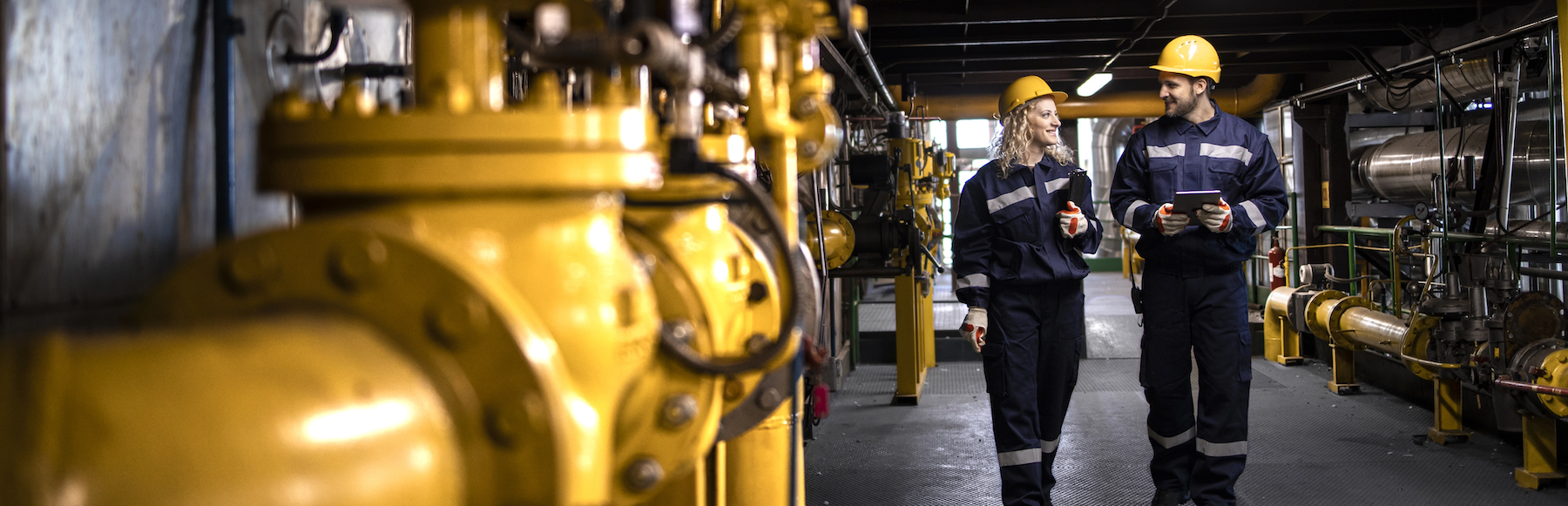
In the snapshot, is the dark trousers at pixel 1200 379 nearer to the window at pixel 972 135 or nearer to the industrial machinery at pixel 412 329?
the industrial machinery at pixel 412 329

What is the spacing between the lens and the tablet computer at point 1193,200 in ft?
9.73

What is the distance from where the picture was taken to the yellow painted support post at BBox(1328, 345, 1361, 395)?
5586 mm

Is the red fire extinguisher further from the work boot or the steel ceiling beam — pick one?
the work boot

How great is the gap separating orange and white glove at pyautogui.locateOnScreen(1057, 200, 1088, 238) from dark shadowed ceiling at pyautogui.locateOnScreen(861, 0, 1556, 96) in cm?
199

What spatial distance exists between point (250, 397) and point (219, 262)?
0.19 metres

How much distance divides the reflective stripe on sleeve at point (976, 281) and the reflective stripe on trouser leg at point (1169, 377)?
1.67ft

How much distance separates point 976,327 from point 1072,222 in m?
0.44

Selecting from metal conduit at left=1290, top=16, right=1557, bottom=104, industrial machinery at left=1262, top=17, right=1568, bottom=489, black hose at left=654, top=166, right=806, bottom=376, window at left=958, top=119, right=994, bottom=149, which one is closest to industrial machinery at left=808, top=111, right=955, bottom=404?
industrial machinery at left=1262, top=17, right=1568, bottom=489

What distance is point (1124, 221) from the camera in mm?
3256

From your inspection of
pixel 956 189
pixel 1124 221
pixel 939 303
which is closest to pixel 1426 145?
pixel 1124 221

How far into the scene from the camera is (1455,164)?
4.59 metres

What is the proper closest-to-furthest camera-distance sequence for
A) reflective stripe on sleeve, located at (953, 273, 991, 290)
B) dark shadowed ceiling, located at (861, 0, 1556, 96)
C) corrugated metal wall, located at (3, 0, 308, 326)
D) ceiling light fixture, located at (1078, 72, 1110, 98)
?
1. corrugated metal wall, located at (3, 0, 308, 326)
2. reflective stripe on sleeve, located at (953, 273, 991, 290)
3. dark shadowed ceiling, located at (861, 0, 1556, 96)
4. ceiling light fixture, located at (1078, 72, 1110, 98)

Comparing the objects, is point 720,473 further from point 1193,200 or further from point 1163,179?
point 1163,179

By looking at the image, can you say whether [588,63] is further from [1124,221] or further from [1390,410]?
[1390,410]
